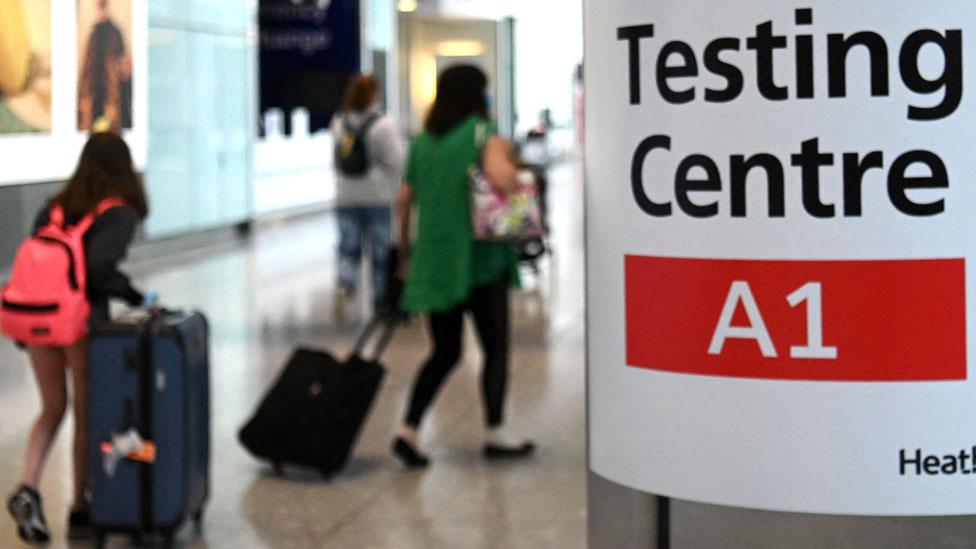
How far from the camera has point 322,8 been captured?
2177cm

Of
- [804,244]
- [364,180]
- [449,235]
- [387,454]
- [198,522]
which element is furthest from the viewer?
[364,180]

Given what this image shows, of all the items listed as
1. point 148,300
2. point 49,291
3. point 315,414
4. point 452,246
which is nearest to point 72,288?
point 49,291

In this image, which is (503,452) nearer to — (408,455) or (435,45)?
(408,455)

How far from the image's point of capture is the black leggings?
732 cm

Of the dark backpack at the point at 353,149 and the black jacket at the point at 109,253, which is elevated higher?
the dark backpack at the point at 353,149

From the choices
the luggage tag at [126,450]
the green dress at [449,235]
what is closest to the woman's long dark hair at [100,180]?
→ the luggage tag at [126,450]

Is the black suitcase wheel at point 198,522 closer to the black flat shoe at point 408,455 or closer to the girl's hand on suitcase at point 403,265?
the black flat shoe at point 408,455

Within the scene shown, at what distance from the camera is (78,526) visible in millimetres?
6145

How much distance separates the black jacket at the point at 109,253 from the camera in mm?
5883

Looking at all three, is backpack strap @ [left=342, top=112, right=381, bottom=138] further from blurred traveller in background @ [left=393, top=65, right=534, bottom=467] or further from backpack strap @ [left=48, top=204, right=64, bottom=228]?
backpack strap @ [left=48, top=204, right=64, bottom=228]

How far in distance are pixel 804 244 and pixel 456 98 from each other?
433 cm

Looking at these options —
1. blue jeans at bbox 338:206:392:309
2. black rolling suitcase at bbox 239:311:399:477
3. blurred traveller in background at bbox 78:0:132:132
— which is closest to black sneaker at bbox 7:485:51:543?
black rolling suitcase at bbox 239:311:399:477

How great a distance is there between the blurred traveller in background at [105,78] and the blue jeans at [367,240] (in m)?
1.83

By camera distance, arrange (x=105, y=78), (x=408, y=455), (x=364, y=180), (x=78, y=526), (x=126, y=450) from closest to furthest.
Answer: (x=126, y=450), (x=78, y=526), (x=408, y=455), (x=364, y=180), (x=105, y=78)
